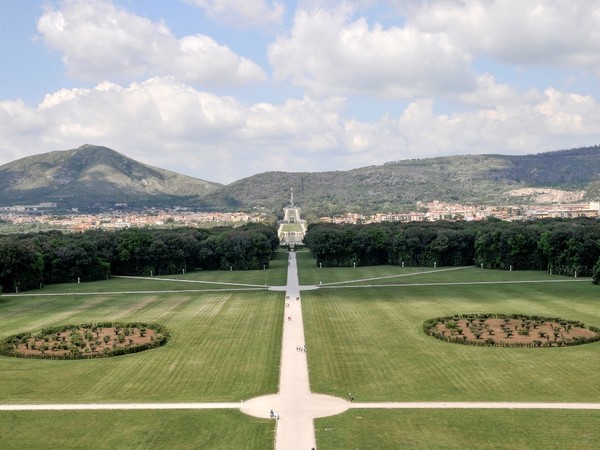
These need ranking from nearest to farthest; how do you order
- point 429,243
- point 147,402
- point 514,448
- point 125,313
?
point 514,448, point 147,402, point 125,313, point 429,243

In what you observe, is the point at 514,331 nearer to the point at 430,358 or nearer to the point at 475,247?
the point at 430,358

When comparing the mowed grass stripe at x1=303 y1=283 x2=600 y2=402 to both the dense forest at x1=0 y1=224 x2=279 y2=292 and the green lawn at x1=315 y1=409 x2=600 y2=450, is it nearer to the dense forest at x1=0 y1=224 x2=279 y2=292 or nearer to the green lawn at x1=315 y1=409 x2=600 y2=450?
the green lawn at x1=315 y1=409 x2=600 y2=450

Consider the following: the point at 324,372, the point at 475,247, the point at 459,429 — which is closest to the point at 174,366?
the point at 324,372

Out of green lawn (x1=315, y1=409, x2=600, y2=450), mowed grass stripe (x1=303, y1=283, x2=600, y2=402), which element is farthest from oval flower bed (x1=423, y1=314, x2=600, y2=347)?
green lawn (x1=315, y1=409, x2=600, y2=450)

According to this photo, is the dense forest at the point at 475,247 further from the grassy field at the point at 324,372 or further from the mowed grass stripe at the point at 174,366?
the mowed grass stripe at the point at 174,366

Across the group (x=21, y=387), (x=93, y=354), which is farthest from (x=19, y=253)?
(x=21, y=387)

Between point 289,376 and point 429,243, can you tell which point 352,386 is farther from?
point 429,243

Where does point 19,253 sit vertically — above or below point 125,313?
above
